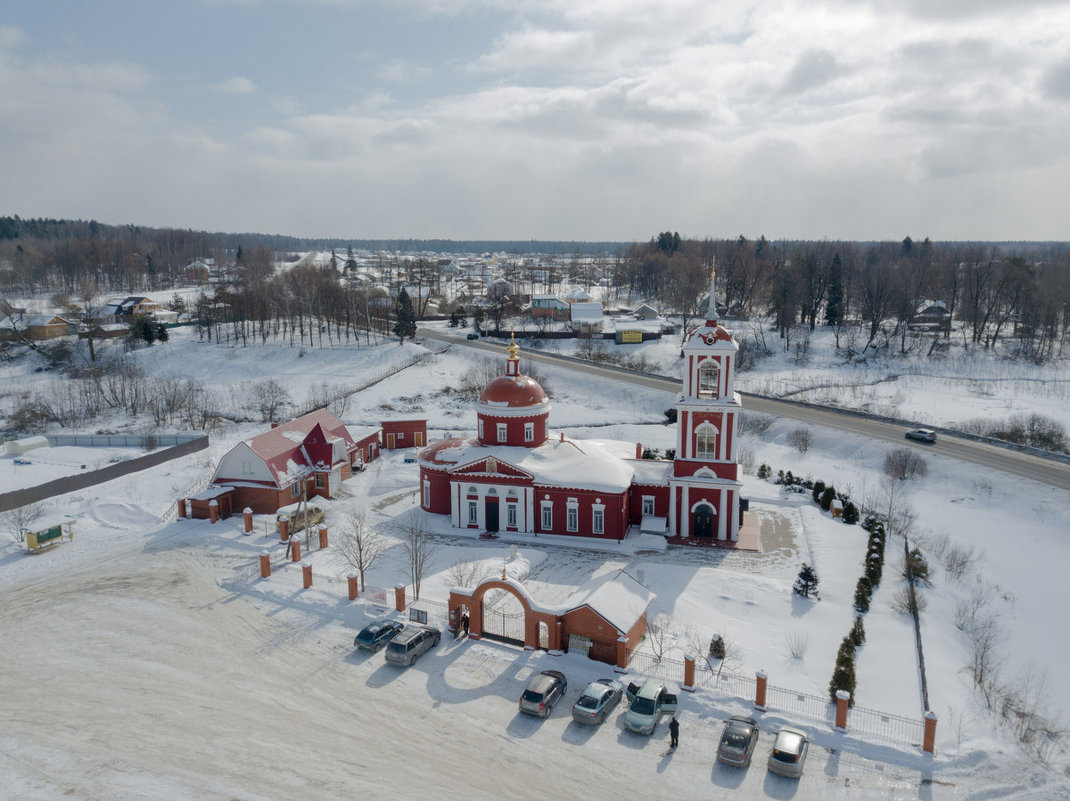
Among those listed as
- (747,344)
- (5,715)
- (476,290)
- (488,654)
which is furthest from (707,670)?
(476,290)

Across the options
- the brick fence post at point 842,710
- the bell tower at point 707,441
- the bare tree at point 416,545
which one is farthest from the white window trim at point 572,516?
the brick fence post at point 842,710

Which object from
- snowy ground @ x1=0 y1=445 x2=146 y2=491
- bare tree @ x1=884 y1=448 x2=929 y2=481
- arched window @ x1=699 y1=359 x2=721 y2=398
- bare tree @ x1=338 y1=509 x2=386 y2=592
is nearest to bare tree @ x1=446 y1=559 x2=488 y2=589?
bare tree @ x1=338 y1=509 x2=386 y2=592

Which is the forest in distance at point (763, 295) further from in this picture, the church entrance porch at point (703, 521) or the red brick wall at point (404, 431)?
the church entrance porch at point (703, 521)

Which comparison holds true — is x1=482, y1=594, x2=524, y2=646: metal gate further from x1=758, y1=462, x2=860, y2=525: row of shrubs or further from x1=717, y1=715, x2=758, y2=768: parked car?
x1=758, y1=462, x2=860, y2=525: row of shrubs

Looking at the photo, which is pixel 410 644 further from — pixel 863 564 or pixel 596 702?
pixel 863 564

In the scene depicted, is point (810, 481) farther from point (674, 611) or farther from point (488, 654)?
point (488, 654)

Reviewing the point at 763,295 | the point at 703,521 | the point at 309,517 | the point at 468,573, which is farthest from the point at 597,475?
the point at 763,295
